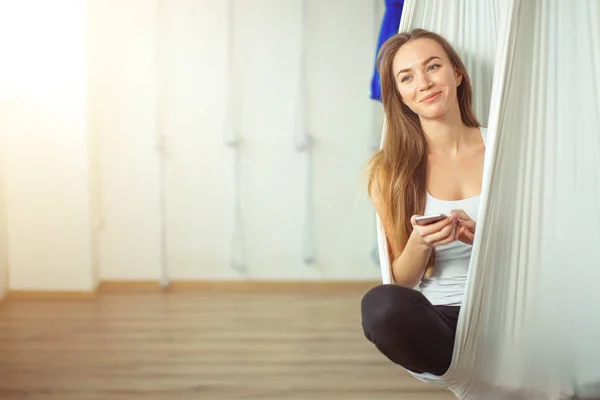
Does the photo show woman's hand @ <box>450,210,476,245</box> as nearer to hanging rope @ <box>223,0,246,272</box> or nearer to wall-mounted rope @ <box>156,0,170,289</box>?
hanging rope @ <box>223,0,246,272</box>

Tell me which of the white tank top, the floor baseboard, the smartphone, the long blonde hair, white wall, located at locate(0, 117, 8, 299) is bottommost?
the floor baseboard

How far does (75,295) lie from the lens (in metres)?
3.28

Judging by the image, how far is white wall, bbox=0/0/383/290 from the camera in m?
3.25

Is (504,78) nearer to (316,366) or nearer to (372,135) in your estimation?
(316,366)

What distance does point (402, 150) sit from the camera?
68.4 inches

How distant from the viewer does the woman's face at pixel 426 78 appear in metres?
1.68

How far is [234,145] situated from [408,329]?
205cm

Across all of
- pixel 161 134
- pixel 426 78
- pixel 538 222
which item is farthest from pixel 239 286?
pixel 538 222

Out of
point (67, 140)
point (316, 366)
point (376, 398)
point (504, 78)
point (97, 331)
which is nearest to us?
point (504, 78)

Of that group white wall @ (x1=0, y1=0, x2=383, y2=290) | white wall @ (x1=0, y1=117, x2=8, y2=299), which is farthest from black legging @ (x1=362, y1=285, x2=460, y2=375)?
white wall @ (x1=0, y1=117, x2=8, y2=299)

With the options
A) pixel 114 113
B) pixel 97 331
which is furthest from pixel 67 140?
pixel 97 331

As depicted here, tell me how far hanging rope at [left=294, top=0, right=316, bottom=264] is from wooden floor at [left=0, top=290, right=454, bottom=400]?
23cm

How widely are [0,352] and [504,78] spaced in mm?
1977

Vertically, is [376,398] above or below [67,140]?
below
